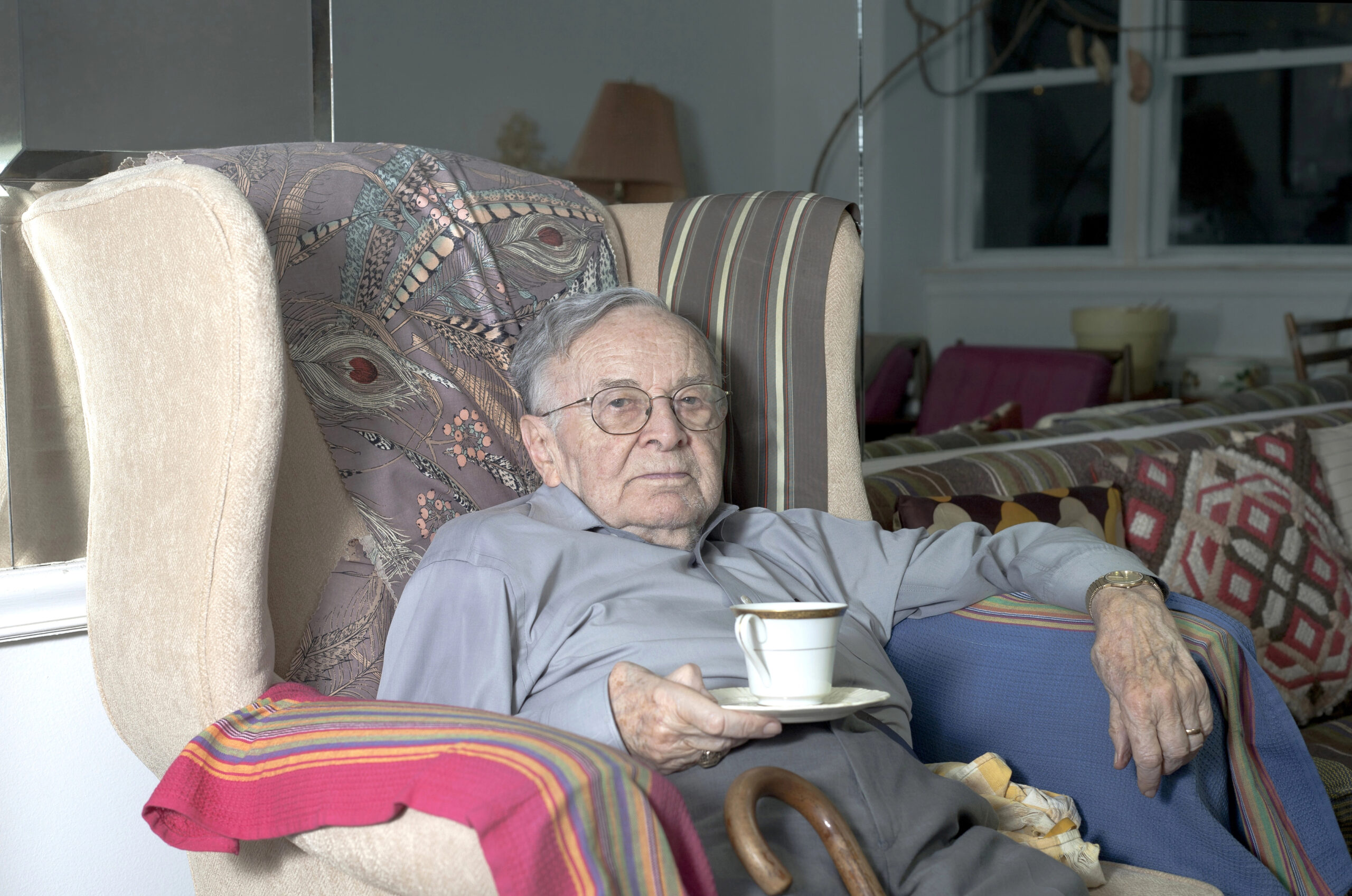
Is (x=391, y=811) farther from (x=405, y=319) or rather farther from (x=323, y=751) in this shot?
(x=405, y=319)

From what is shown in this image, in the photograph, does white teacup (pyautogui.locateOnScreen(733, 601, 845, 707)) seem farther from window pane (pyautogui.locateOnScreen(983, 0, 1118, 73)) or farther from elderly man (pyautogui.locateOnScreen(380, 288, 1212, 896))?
window pane (pyautogui.locateOnScreen(983, 0, 1118, 73))

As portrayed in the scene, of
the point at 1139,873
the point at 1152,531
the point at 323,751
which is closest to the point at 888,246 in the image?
the point at 1152,531

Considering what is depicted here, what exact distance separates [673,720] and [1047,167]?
569cm

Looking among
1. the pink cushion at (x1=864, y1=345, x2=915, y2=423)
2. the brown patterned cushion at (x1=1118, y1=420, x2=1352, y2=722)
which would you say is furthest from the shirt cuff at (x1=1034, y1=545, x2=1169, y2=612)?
the pink cushion at (x1=864, y1=345, x2=915, y2=423)

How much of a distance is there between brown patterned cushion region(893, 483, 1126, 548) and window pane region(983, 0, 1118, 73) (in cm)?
448

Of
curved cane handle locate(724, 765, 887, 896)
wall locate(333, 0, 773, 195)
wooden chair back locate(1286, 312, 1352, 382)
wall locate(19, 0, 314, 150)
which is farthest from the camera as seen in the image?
wooden chair back locate(1286, 312, 1352, 382)

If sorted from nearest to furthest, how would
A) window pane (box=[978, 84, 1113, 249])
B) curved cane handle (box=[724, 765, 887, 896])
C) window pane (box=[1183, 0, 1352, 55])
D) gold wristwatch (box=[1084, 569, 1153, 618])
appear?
curved cane handle (box=[724, 765, 887, 896]) < gold wristwatch (box=[1084, 569, 1153, 618]) < window pane (box=[1183, 0, 1352, 55]) < window pane (box=[978, 84, 1113, 249])

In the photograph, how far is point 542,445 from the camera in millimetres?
1354

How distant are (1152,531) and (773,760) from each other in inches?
45.8

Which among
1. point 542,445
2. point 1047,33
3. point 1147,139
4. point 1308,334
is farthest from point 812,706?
point 1047,33

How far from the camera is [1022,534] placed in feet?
4.48

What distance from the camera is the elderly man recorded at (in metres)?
0.99

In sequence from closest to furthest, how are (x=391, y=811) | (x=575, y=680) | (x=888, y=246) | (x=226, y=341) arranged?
(x=391, y=811), (x=226, y=341), (x=575, y=680), (x=888, y=246)

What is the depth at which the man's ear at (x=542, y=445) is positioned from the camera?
1343 millimetres
